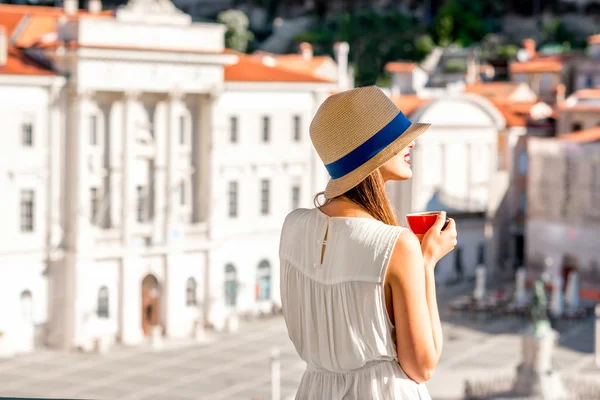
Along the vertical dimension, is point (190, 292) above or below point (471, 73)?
below

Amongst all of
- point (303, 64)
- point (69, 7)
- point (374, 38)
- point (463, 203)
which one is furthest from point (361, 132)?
point (374, 38)

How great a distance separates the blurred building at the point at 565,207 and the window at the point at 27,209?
19324 mm

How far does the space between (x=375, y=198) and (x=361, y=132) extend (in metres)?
0.24

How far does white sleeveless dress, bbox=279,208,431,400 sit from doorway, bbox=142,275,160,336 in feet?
140

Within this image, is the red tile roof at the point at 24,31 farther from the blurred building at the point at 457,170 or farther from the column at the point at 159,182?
the blurred building at the point at 457,170

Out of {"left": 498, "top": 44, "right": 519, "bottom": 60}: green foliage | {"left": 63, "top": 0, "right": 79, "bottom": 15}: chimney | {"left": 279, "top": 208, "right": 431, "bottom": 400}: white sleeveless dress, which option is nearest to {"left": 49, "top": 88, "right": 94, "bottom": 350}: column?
{"left": 63, "top": 0, "right": 79, "bottom": 15}: chimney

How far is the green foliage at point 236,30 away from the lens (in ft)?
325

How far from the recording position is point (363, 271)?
5383mm

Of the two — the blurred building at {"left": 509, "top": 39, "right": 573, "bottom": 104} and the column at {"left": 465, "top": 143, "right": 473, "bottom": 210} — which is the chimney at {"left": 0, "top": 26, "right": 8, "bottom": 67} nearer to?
the column at {"left": 465, "top": 143, "right": 473, "bottom": 210}

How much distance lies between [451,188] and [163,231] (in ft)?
48.4

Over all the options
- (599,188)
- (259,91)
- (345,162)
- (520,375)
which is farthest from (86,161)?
(345,162)

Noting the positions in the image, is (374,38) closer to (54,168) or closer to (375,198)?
(54,168)

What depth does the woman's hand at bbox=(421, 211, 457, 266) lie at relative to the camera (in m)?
5.56

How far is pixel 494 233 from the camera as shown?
202 ft
